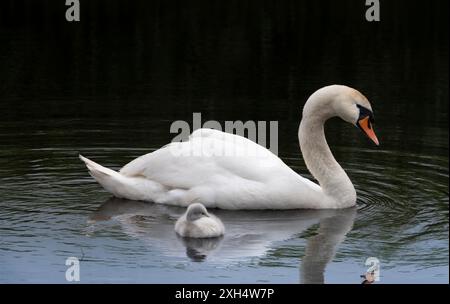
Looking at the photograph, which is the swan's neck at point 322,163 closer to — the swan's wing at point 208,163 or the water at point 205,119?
the water at point 205,119

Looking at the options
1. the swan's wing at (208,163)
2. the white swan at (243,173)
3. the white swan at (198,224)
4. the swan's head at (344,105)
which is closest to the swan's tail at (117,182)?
the white swan at (243,173)

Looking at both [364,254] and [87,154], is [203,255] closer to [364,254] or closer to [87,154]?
[364,254]

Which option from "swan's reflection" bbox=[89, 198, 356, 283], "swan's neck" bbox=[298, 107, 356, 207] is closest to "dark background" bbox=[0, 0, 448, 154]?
A: "swan's neck" bbox=[298, 107, 356, 207]

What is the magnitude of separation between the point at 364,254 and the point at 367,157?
438 centimetres

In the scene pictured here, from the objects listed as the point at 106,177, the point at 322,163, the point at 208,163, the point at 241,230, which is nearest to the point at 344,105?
the point at 322,163

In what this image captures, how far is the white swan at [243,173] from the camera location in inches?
484

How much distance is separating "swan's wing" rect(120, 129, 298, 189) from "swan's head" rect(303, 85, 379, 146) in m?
0.79

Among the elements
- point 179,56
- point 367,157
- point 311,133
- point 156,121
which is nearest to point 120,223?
point 311,133

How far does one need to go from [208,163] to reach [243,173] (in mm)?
399

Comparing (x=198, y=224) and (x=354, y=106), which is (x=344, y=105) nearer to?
(x=354, y=106)

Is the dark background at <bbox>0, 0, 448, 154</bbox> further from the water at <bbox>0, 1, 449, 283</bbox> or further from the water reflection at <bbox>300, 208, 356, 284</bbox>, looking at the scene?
the water reflection at <bbox>300, 208, 356, 284</bbox>

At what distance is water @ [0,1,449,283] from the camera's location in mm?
10461

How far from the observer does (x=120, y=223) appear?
11750 mm

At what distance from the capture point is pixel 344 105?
12.7 metres
